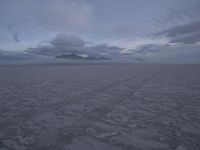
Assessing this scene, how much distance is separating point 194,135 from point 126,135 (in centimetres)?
132

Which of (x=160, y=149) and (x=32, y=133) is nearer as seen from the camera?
(x=160, y=149)

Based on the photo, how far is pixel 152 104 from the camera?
4.72m

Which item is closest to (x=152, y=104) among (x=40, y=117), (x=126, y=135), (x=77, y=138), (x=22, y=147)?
(x=126, y=135)

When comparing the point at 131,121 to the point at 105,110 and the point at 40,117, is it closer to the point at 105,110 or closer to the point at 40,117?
the point at 105,110

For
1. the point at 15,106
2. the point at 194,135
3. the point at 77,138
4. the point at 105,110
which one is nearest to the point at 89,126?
the point at 77,138

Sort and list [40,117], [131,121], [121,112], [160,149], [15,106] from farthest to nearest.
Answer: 1. [15,106]
2. [121,112]
3. [40,117]
4. [131,121]
5. [160,149]

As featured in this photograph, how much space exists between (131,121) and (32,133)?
2.20 m

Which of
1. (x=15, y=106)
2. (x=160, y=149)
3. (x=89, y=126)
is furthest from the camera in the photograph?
(x=15, y=106)

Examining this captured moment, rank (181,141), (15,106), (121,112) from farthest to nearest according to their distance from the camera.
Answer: (15,106) < (121,112) < (181,141)

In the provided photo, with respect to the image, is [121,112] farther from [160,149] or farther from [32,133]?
[32,133]

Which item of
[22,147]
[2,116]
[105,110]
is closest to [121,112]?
[105,110]

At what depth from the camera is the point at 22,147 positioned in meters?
2.38

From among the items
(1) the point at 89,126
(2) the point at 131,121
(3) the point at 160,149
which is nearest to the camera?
(3) the point at 160,149

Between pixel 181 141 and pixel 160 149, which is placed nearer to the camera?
pixel 160 149
